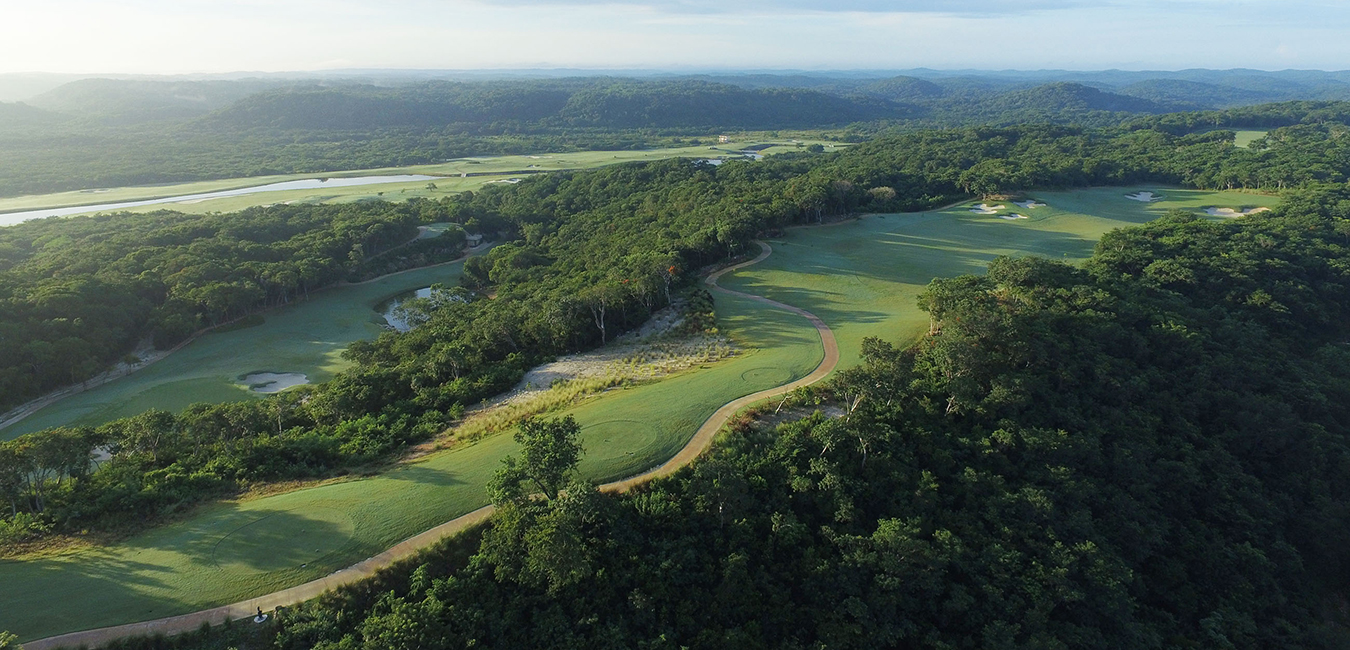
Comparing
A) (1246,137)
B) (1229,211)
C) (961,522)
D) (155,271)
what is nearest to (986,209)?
(1229,211)

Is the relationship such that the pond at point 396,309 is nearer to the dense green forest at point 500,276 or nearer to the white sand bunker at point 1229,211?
the dense green forest at point 500,276

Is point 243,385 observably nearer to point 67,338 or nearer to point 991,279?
point 67,338

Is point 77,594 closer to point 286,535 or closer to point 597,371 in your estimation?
point 286,535

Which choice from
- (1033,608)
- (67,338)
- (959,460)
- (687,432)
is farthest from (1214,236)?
(67,338)

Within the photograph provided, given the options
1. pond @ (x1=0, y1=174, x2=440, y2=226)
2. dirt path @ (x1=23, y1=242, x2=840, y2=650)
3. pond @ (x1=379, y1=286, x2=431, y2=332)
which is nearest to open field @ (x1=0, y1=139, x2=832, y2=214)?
pond @ (x1=0, y1=174, x2=440, y2=226)

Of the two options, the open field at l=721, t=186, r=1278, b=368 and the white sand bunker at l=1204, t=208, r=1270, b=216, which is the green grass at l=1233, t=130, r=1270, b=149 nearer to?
the open field at l=721, t=186, r=1278, b=368

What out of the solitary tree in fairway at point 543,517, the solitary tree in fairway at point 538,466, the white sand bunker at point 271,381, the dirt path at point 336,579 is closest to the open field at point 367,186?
the white sand bunker at point 271,381
